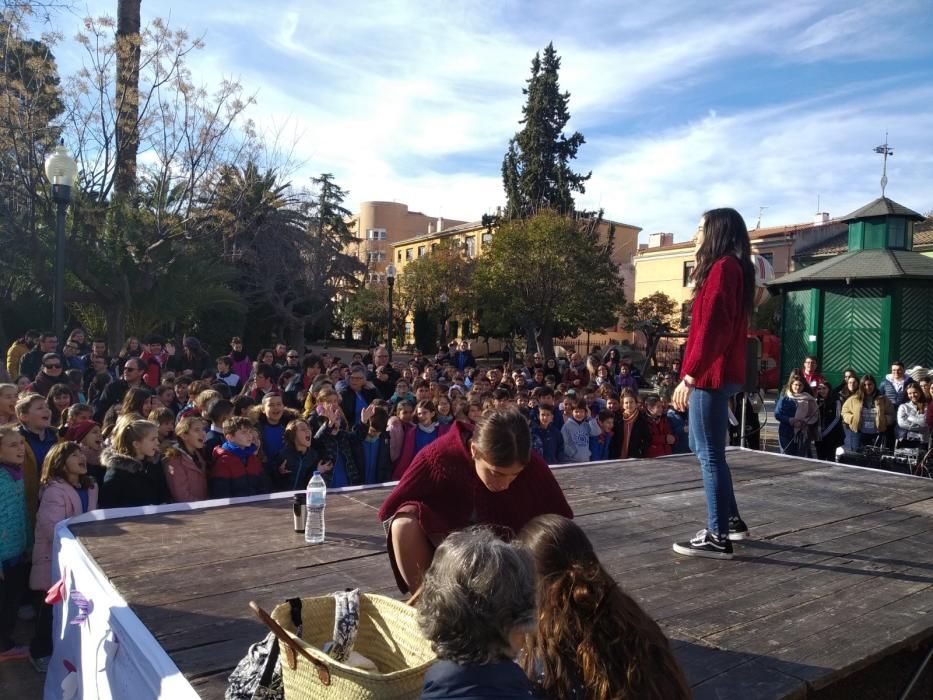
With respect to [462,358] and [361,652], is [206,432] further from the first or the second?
[462,358]

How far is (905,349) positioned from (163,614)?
558 inches

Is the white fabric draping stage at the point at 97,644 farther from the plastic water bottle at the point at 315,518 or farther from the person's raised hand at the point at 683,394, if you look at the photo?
the person's raised hand at the point at 683,394

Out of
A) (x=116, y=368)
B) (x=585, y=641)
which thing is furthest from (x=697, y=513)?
(x=116, y=368)

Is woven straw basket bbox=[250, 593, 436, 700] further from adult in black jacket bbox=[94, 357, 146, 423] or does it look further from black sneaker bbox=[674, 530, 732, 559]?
adult in black jacket bbox=[94, 357, 146, 423]

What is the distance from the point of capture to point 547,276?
2922 centimetres

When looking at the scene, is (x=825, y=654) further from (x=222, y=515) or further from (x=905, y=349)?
(x=905, y=349)

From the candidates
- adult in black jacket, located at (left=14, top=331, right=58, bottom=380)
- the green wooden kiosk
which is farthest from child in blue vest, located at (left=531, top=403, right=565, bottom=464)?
the green wooden kiosk

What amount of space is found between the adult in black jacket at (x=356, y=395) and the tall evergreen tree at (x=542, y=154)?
29.5 meters

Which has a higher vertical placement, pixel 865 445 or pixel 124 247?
pixel 124 247

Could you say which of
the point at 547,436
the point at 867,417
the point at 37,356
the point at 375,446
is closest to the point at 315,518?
the point at 375,446

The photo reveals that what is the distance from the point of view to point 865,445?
973 centimetres

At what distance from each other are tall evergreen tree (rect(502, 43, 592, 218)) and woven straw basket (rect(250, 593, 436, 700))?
35.4 meters

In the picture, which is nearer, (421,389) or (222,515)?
Result: (222,515)

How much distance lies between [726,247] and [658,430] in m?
5.09
